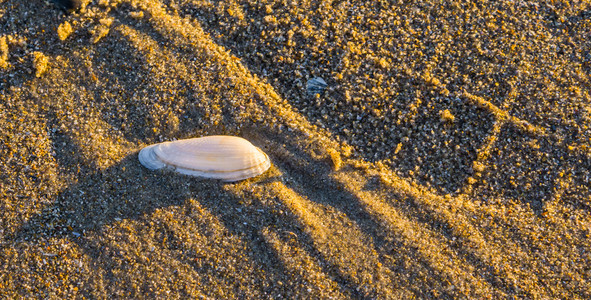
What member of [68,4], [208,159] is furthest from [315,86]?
[68,4]

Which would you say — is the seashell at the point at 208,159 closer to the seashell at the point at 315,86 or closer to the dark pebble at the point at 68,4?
the seashell at the point at 315,86

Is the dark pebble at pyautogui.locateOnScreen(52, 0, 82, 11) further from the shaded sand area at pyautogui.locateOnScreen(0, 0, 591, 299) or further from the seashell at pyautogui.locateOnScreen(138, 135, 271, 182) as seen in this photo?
the seashell at pyautogui.locateOnScreen(138, 135, 271, 182)

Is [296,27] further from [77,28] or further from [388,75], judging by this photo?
[77,28]

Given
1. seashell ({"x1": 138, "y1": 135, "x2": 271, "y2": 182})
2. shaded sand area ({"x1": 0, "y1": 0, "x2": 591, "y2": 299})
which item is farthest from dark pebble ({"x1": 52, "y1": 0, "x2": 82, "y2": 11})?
seashell ({"x1": 138, "y1": 135, "x2": 271, "y2": 182})

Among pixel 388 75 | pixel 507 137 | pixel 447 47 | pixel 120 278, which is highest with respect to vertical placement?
pixel 447 47

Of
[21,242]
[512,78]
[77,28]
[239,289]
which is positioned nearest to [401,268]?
[239,289]
